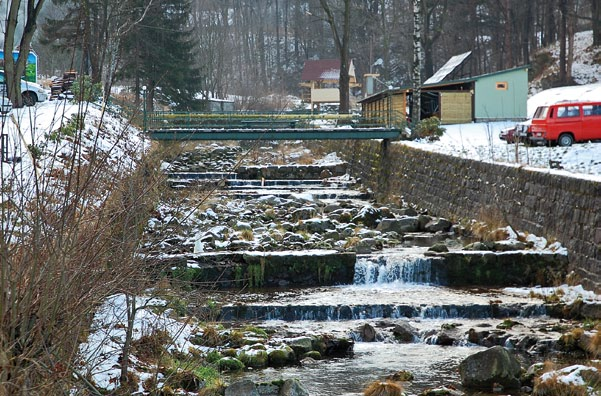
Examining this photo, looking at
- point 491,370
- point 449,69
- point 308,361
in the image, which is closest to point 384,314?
point 308,361

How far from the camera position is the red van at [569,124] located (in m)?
29.8

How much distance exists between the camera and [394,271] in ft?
66.2

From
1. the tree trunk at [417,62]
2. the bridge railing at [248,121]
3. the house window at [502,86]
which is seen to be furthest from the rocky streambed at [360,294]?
the house window at [502,86]

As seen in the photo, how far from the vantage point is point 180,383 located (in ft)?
36.3

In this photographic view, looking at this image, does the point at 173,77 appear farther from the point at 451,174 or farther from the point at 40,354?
the point at 40,354

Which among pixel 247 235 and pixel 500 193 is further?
pixel 247 235

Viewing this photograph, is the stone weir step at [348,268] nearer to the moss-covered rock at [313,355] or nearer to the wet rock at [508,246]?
the wet rock at [508,246]

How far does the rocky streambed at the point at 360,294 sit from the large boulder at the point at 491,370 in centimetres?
2

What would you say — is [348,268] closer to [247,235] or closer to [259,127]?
[247,235]

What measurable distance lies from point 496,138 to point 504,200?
11.8 meters

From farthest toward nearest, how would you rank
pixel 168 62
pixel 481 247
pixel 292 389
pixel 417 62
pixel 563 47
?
pixel 563 47
pixel 168 62
pixel 417 62
pixel 481 247
pixel 292 389

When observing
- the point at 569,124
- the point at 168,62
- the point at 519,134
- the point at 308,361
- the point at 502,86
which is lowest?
the point at 308,361

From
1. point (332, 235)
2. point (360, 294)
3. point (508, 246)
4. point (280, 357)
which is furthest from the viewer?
point (332, 235)

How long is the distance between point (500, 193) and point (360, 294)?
6.61 meters
